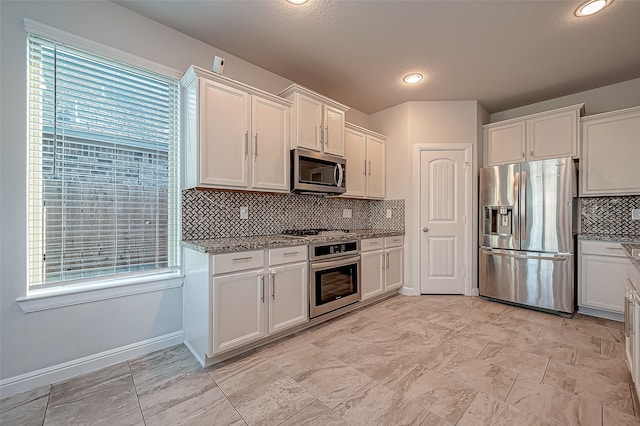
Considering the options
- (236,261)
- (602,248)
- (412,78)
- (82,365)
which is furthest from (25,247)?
(602,248)

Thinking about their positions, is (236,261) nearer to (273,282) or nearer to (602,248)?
(273,282)

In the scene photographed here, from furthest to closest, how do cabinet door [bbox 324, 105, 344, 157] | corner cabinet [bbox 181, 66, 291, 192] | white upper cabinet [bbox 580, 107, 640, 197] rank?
1. cabinet door [bbox 324, 105, 344, 157]
2. white upper cabinet [bbox 580, 107, 640, 197]
3. corner cabinet [bbox 181, 66, 291, 192]

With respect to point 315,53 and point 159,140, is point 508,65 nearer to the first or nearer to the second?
point 315,53

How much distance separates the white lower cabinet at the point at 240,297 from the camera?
78.2 inches

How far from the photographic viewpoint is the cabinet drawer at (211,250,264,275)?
199 cm

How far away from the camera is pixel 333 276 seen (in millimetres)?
2830

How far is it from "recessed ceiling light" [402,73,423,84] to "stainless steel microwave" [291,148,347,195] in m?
1.18

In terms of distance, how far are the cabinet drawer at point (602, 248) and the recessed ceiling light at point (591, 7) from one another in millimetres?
2216

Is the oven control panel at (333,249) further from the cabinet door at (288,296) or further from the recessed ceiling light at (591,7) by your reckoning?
the recessed ceiling light at (591,7)

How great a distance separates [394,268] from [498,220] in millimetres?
1430

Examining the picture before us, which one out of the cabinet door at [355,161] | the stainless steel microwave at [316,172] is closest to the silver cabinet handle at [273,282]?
the stainless steel microwave at [316,172]

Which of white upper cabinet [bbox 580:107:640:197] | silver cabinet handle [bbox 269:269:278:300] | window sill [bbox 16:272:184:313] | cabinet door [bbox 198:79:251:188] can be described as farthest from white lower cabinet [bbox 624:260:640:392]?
window sill [bbox 16:272:184:313]

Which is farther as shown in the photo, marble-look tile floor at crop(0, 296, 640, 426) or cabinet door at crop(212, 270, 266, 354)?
cabinet door at crop(212, 270, 266, 354)

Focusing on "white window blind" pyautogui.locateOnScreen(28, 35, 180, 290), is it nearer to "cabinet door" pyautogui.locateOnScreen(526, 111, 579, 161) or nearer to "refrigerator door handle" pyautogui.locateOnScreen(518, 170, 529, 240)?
"refrigerator door handle" pyautogui.locateOnScreen(518, 170, 529, 240)
